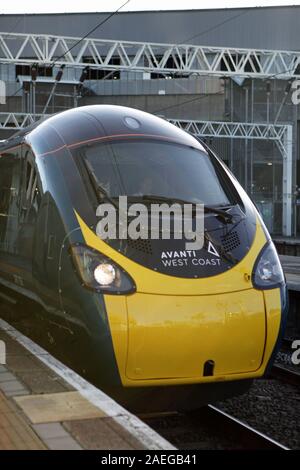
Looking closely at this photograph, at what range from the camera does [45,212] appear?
552 cm

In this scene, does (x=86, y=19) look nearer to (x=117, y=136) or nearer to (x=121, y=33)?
(x=121, y=33)

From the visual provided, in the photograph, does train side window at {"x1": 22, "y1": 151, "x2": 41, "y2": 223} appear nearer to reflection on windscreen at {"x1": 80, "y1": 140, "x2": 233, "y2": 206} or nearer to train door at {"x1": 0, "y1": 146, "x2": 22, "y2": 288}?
train door at {"x1": 0, "y1": 146, "x2": 22, "y2": 288}

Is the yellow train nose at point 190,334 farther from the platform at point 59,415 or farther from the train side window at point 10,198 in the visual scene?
the train side window at point 10,198

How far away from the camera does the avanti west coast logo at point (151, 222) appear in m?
5.01

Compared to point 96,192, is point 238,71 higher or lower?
higher

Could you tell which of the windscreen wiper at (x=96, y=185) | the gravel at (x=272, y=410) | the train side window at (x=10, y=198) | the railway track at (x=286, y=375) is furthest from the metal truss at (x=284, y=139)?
the windscreen wiper at (x=96, y=185)

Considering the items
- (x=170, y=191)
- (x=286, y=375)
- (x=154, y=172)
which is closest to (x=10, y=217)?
(x=154, y=172)

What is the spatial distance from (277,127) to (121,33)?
49.9ft

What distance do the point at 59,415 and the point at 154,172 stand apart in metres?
2.47

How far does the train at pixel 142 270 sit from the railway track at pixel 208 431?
337mm

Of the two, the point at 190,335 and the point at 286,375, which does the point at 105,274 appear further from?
the point at 286,375

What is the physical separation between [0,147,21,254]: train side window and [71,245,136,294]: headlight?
1.60 m

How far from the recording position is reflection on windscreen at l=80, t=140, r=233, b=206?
5480mm
